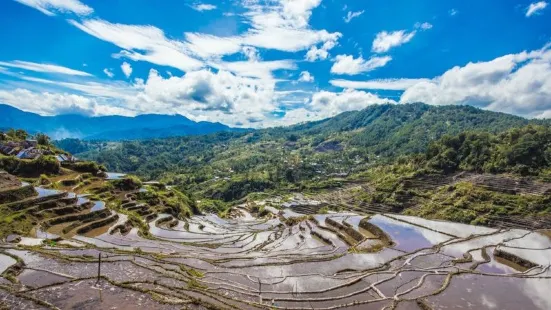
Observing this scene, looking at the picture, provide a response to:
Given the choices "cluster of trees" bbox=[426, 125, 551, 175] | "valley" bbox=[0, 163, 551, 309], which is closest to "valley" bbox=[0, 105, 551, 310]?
"valley" bbox=[0, 163, 551, 309]

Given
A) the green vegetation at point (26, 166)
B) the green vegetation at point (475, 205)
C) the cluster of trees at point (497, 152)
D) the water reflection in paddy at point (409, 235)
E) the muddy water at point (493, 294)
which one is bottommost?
the muddy water at point (493, 294)

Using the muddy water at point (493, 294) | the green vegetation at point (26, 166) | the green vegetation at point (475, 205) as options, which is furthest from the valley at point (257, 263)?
the green vegetation at point (26, 166)

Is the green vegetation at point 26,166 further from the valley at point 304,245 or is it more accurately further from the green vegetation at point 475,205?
the green vegetation at point 475,205

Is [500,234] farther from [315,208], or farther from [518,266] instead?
[315,208]

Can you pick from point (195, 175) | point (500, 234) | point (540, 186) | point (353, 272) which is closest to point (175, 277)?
point (353, 272)

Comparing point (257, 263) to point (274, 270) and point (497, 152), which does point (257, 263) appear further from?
point (497, 152)

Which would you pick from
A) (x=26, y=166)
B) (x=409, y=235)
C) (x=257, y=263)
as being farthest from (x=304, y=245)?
(x=26, y=166)
